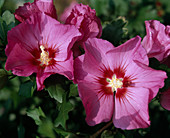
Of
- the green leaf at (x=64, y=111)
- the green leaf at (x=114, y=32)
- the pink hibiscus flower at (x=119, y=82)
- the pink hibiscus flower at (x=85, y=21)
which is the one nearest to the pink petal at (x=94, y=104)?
the pink hibiscus flower at (x=119, y=82)

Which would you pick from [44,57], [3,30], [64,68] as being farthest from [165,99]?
[3,30]

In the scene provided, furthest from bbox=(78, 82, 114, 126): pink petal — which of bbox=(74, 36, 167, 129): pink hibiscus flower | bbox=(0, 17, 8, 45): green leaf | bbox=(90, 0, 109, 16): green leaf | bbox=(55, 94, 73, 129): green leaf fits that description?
bbox=(90, 0, 109, 16): green leaf

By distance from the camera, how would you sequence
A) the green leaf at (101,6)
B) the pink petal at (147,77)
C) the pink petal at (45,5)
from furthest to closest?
the green leaf at (101,6), the pink petal at (45,5), the pink petal at (147,77)

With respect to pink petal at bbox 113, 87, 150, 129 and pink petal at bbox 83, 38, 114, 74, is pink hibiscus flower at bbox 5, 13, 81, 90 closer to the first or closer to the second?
pink petal at bbox 83, 38, 114, 74

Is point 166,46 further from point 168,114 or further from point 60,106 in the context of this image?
point 168,114

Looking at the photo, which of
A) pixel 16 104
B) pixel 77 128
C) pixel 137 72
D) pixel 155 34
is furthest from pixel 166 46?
pixel 16 104

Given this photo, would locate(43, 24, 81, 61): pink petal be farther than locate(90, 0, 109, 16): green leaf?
No

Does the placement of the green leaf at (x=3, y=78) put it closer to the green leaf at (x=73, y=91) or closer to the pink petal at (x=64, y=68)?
the pink petal at (x=64, y=68)

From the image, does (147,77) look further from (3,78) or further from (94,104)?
(3,78)

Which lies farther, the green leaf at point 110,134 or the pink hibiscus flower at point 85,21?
the green leaf at point 110,134
